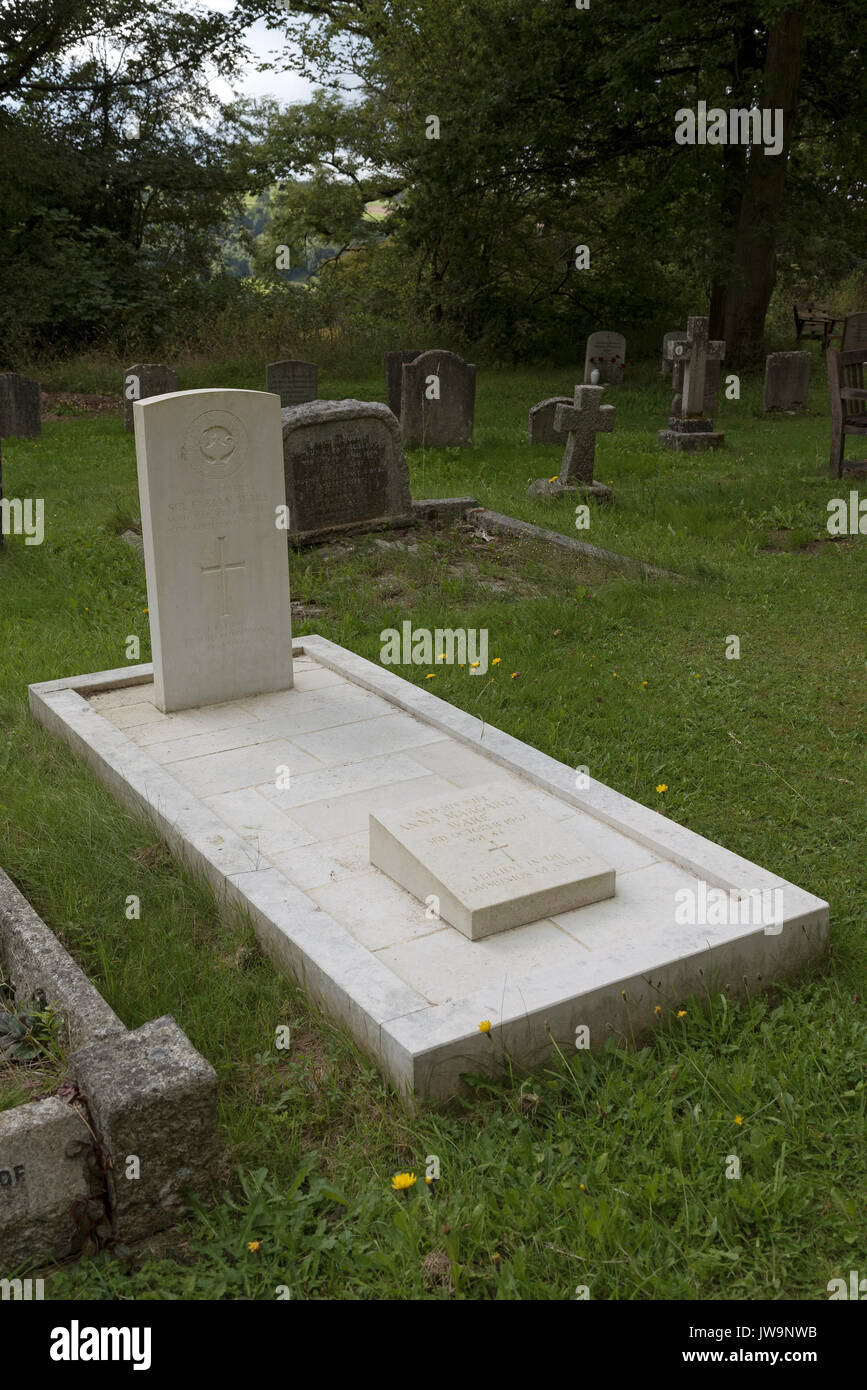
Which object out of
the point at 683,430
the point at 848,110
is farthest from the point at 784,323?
the point at 683,430

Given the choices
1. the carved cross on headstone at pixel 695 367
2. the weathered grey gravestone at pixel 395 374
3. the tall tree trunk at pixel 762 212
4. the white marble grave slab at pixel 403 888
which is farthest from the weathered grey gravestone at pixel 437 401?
the white marble grave slab at pixel 403 888

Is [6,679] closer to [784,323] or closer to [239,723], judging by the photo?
[239,723]

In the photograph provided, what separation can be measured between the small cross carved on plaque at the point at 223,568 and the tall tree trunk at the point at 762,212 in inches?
597

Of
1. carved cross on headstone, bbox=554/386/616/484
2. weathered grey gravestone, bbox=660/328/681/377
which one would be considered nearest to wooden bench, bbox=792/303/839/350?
weathered grey gravestone, bbox=660/328/681/377

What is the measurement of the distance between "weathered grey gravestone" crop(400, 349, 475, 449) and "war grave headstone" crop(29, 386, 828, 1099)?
7.44m

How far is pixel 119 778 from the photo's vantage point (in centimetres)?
507

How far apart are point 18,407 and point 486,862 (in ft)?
42.3

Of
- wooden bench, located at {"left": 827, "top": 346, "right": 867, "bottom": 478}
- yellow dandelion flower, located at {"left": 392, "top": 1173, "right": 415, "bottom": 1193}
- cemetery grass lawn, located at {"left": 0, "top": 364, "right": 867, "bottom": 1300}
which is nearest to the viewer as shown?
cemetery grass lawn, located at {"left": 0, "top": 364, "right": 867, "bottom": 1300}

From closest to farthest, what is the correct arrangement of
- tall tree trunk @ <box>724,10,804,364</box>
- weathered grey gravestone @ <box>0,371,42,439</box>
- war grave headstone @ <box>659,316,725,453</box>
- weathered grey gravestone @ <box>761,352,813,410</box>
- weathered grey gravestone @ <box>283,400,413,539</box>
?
weathered grey gravestone @ <box>283,400,413,539</box>, war grave headstone @ <box>659,316,725,453</box>, weathered grey gravestone @ <box>0,371,42,439</box>, weathered grey gravestone @ <box>761,352,813,410</box>, tall tree trunk @ <box>724,10,804,364</box>

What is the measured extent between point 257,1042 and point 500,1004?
77cm

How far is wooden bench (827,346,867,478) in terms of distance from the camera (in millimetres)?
10985

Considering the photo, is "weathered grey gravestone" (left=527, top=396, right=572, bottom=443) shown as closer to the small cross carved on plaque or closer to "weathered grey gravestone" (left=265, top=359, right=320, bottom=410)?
"weathered grey gravestone" (left=265, top=359, right=320, bottom=410)

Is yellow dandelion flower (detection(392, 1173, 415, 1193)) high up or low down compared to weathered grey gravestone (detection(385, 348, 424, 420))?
down

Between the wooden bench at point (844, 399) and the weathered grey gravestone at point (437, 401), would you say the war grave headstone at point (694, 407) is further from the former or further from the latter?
the weathered grey gravestone at point (437, 401)
